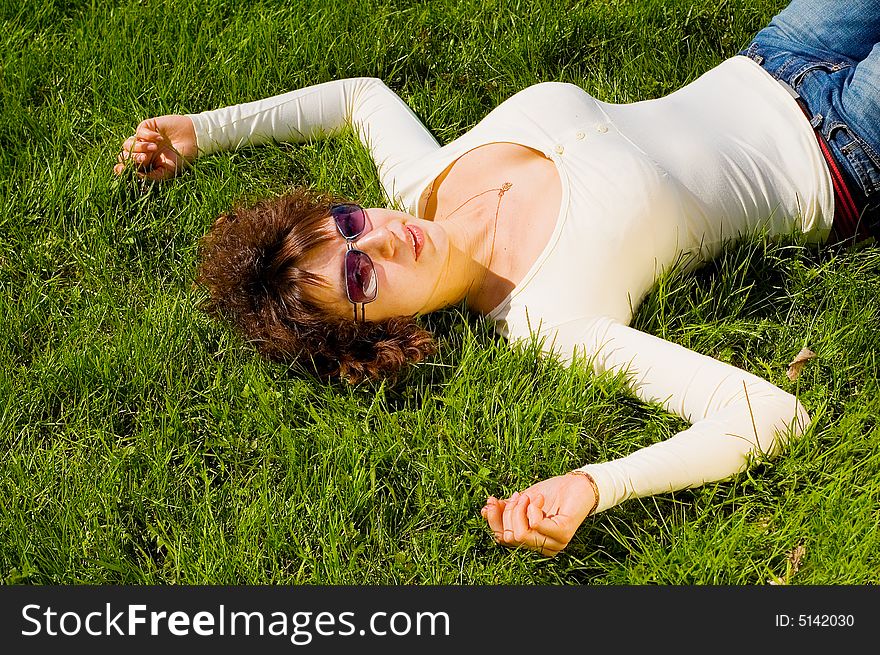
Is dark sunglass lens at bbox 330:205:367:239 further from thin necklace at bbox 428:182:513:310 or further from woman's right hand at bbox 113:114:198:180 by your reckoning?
woman's right hand at bbox 113:114:198:180

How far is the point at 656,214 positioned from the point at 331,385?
116cm

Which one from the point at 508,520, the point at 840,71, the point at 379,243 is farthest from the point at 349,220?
the point at 840,71

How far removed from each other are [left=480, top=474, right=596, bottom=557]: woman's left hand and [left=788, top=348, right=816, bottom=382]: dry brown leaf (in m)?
0.95

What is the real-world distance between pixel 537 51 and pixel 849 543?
239 centimetres

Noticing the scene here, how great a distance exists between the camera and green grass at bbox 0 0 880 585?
2.77 m

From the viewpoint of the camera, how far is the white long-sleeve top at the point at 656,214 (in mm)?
2703

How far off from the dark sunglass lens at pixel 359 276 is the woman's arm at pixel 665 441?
2.21 ft

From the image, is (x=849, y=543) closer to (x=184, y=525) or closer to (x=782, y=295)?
(x=782, y=295)

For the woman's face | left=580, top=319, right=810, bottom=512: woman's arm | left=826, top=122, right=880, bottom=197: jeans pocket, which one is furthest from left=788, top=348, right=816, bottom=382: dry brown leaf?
the woman's face

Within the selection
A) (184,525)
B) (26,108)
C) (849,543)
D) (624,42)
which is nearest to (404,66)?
(624,42)

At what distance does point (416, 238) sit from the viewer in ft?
9.96

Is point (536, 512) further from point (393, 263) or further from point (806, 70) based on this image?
point (806, 70)

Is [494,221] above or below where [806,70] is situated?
below

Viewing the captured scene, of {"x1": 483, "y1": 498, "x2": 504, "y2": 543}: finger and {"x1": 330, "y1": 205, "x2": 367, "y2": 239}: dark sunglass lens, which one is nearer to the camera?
{"x1": 483, "y1": 498, "x2": 504, "y2": 543}: finger
